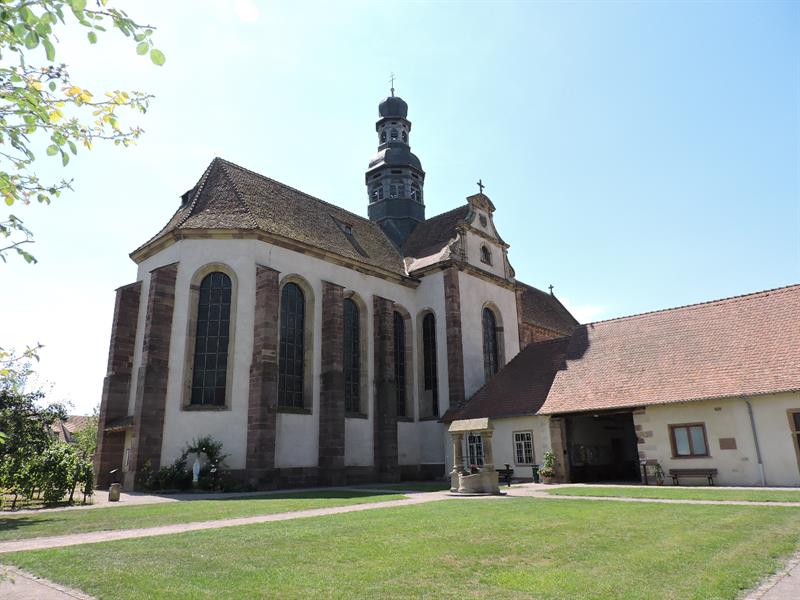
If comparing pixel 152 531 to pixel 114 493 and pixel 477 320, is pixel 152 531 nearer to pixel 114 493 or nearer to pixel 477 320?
pixel 114 493

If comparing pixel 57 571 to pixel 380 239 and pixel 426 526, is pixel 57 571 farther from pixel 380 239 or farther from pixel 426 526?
pixel 380 239

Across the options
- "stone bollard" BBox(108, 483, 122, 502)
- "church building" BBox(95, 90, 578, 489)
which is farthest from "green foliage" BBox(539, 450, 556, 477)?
"stone bollard" BBox(108, 483, 122, 502)

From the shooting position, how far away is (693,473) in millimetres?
19766

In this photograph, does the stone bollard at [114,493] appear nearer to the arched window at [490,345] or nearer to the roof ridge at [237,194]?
the roof ridge at [237,194]

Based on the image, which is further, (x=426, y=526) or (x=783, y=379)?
(x=783, y=379)

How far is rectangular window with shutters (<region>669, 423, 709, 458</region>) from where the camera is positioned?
20016 mm

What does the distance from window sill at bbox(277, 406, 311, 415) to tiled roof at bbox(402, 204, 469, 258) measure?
12904mm

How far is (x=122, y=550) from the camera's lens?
27.2 feet

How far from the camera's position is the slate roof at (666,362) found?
1983 centimetres

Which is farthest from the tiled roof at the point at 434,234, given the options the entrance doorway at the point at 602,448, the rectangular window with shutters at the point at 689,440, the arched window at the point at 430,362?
the rectangular window with shutters at the point at 689,440

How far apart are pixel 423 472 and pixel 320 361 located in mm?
8360

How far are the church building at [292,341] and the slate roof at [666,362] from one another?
285 cm

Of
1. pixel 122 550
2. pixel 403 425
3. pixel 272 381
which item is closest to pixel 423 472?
pixel 403 425

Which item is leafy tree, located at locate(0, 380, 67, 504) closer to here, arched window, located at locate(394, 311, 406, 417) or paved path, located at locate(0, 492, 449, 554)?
paved path, located at locate(0, 492, 449, 554)
